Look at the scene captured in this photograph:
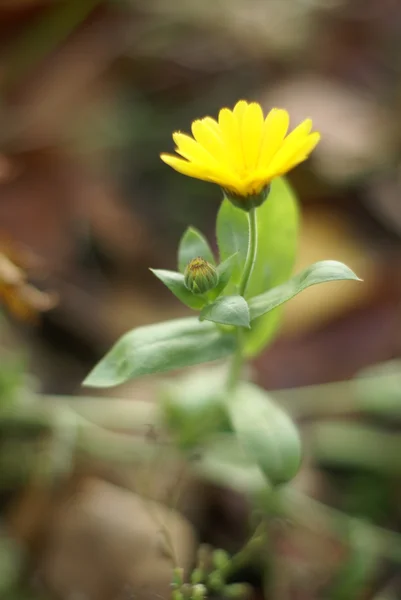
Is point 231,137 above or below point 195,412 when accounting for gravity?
above

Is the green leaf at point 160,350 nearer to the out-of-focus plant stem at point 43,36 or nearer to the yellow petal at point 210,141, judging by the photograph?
the yellow petal at point 210,141

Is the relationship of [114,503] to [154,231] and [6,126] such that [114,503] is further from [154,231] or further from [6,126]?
[6,126]

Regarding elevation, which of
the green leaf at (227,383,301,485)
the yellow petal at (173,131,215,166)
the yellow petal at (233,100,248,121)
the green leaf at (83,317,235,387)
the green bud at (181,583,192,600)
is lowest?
the green bud at (181,583,192,600)

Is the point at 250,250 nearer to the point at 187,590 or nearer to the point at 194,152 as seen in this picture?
the point at 194,152

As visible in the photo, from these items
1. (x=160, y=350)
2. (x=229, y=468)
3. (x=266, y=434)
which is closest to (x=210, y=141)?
(x=160, y=350)

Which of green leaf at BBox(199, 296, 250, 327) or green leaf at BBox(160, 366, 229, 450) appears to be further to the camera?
green leaf at BBox(160, 366, 229, 450)

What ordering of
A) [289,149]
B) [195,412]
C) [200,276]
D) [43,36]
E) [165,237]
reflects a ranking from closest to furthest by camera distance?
1. [289,149]
2. [200,276]
3. [195,412]
4. [165,237]
5. [43,36]

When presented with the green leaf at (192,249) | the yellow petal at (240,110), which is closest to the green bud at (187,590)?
the green leaf at (192,249)

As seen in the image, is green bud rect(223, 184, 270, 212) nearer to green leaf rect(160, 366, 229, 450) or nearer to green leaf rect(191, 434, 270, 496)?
green leaf rect(160, 366, 229, 450)

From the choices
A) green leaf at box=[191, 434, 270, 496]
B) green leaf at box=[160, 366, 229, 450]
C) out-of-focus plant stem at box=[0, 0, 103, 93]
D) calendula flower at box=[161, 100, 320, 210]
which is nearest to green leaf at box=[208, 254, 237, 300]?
calendula flower at box=[161, 100, 320, 210]
